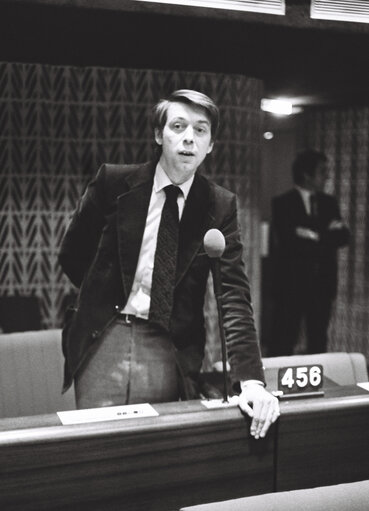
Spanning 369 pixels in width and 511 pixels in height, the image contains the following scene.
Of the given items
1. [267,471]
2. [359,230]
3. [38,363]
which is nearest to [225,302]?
[267,471]

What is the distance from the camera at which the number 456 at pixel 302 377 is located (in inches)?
72.0

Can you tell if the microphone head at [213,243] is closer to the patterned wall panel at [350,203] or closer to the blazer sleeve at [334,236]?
the blazer sleeve at [334,236]

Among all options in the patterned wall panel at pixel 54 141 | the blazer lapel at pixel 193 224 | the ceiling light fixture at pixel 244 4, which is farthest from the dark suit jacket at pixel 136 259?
the patterned wall panel at pixel 54 141

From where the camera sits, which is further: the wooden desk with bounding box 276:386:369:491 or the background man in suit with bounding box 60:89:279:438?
the background man in suit with bounding box 60:89:279:438

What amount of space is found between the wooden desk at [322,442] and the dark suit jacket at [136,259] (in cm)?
28

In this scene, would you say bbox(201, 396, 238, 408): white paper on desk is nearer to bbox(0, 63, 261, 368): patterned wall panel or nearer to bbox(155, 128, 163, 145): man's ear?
bbox(155, 128, 163, 145): man's ear

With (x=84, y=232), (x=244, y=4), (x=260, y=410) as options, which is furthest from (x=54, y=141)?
(x=260, y=410)

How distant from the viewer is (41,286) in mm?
4512

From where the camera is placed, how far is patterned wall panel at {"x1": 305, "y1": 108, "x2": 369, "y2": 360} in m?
6.02

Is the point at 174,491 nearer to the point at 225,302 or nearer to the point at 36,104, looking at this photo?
the point at 225,302

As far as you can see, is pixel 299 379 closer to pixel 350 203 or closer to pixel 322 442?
pixel 322 442

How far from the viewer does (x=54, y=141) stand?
4.45 metres

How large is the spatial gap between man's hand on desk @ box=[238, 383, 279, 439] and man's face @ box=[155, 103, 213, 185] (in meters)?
0.70

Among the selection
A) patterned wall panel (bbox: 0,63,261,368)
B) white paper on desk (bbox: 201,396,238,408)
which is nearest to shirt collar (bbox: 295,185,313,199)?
patterned wall panel (bbox: 0,63,261,368)
